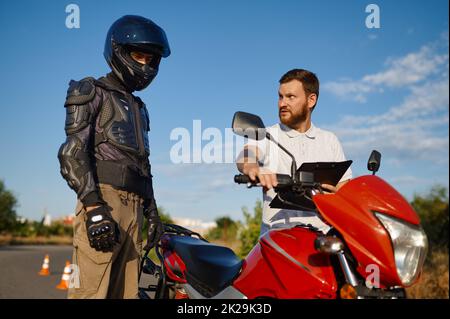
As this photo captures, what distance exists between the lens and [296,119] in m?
3.70

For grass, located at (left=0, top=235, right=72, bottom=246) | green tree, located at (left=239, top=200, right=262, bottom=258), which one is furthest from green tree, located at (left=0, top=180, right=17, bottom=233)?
green tree, located at (left=239, top=200, right=262, bottom=258)

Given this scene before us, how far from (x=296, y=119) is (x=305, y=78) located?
1.08ft

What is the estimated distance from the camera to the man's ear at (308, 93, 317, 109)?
3778mm

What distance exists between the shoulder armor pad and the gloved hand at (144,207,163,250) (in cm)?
101

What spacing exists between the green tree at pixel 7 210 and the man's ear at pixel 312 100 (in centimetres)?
3512

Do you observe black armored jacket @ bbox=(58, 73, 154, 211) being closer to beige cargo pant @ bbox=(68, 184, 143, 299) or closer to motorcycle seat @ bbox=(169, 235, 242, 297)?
beige cargo pant @ bbox=(68, 184, 143, 299)

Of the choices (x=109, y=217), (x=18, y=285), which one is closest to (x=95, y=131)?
(x=109, y=217)

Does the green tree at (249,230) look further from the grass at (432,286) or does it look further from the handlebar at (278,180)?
the handlebar at (278,180)

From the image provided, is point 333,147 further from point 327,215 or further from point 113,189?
point 113,189

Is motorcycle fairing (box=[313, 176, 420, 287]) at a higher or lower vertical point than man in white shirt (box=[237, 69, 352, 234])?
lower

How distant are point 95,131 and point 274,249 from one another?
4.79 feet

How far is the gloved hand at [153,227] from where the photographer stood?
3.65 metres

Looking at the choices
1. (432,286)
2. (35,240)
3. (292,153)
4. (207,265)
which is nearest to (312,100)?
(292,153)

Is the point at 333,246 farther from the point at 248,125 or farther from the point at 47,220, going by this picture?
the point at 47,220
